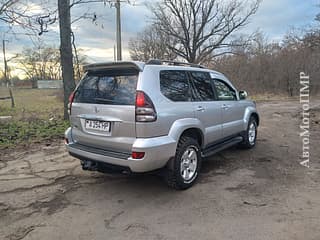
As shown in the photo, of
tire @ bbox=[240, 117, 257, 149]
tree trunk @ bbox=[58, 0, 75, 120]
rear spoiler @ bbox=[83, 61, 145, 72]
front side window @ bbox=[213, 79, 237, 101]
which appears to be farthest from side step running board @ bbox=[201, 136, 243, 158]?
tree trunk @ bbox=[58, 0, 75, 120]

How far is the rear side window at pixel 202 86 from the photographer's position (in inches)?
180

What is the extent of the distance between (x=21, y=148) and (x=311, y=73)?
75.7 ft

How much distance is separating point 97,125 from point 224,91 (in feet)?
8.84

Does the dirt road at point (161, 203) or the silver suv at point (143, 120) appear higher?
the silver suv at point (143, 120)

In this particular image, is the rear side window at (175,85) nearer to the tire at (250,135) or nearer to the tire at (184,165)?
the tire at (184,165)

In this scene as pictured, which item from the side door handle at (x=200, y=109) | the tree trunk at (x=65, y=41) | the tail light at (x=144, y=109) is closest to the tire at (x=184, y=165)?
the side door handle at (x=200, y=109)

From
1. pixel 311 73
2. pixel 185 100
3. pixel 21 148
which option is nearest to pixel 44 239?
pixel 185 100

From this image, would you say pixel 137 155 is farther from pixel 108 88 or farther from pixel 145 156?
pixel 108 88

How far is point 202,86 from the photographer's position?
15.7ft

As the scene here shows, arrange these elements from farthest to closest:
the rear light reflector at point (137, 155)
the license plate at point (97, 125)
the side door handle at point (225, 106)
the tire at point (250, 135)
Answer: the tire at point (250, 135)
the side door handle at point (225, 106)
the license plate at point (97, 125)
the rear light reflector at point (137, 155)

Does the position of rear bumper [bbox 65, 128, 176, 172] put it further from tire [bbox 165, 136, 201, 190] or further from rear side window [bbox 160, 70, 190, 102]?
rear side window [bbox 160, 70, 190, 102]

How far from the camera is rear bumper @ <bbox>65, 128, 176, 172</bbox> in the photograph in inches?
136

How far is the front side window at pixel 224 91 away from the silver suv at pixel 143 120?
1.53 ft

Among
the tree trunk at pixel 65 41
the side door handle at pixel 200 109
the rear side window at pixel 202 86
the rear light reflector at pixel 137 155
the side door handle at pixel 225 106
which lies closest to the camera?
the rear light reflector at pixel 137 155
